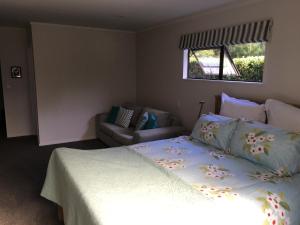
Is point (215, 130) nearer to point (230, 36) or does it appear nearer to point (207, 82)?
point (207, 82)

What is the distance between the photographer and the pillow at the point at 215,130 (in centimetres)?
253

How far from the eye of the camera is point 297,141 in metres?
2.03

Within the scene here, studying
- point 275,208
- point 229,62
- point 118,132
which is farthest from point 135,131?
point 275,208

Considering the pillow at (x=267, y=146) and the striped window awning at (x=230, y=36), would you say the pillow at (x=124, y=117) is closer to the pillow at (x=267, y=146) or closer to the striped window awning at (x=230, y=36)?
the striped window awning at (x=230, y=36)

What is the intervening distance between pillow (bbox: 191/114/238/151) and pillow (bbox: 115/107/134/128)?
1.91 m

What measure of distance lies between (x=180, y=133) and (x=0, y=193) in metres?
2.55

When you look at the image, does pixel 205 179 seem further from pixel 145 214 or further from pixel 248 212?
pixel 145 214

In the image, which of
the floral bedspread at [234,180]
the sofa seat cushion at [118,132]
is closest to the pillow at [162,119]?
the sofa seat cushion at [118,132]

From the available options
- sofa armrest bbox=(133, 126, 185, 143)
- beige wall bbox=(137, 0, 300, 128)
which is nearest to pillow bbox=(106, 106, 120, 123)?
beige wall bbox=(137, 0, 300, 128)

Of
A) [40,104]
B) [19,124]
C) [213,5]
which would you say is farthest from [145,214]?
[19,124]

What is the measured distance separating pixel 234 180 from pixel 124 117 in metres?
2.97

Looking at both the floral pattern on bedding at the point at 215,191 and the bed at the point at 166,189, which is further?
the floral pattern on bedding at the point at 215,191

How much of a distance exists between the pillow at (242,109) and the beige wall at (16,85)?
424cm

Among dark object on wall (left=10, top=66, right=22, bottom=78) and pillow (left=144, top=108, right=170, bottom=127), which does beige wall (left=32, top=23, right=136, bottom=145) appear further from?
pillow (left=144, top=108, right=170, bottom=127)
